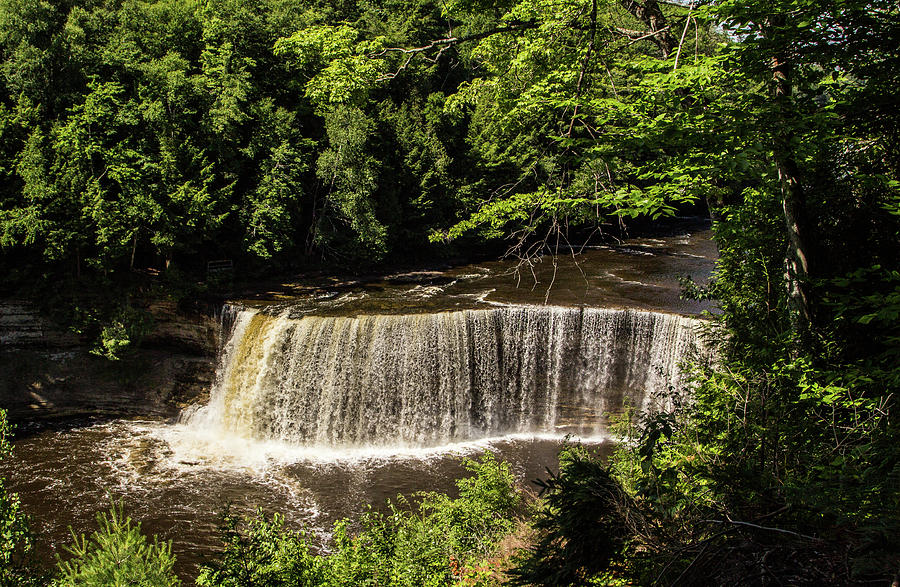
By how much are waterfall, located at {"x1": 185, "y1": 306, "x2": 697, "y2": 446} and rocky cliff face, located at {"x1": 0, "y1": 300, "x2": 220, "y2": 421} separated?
1969 millimetres

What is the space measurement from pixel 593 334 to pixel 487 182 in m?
11.2

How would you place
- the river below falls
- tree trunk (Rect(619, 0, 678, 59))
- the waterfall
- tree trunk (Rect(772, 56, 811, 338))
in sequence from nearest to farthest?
tree trunk (Rect(772, 56, 811, 338)) < tree trunk (Rect(619, 0, 678, 59)) < the river below falls < the waterfall

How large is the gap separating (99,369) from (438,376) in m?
9.47

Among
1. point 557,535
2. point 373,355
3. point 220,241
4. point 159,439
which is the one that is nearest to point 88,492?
point 159,439

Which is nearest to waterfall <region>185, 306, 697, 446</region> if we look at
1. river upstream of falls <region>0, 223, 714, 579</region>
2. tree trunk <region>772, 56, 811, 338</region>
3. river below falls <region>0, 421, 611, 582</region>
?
river upstream of falls <region>0, 223, 714, 579</region>

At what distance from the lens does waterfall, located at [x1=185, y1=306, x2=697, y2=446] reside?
50.8 feet

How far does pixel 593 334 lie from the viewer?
15617 mm

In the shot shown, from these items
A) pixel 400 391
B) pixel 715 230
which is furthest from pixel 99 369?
pixel 715 230

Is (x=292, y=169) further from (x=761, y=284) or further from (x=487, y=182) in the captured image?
(x=761, y=284)

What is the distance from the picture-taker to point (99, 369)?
16844 mm

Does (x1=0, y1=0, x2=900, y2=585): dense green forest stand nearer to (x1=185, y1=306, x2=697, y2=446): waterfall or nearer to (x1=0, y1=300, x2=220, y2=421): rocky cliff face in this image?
(x1=0, y1=300, x2=220, y2=421): rocky cliff face

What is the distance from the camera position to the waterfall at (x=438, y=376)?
50.8 feet

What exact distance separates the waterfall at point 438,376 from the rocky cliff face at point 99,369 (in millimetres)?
1969

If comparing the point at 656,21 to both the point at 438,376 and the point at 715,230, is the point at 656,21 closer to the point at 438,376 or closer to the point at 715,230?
the point at 715,230
